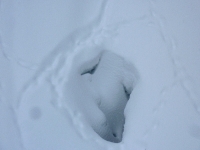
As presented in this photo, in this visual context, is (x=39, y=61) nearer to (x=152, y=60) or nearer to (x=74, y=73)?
(x=74, y=73)

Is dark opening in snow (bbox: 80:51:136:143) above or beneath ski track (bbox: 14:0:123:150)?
beneath

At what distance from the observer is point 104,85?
1.50m

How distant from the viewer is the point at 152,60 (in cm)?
143

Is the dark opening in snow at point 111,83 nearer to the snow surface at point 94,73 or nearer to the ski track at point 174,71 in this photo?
the snow surface at point 94,73

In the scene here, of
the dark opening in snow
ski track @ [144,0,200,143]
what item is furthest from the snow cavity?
ski track @ [144,0,200,143]

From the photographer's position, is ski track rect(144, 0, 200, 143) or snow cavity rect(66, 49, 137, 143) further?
snow cavity rect(66, 49, 137, 143)

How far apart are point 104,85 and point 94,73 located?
4.8 inches

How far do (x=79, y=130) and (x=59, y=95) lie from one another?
246 mm

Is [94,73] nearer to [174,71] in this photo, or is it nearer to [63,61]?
[63,61]

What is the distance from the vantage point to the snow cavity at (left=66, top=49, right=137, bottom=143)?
137 cm

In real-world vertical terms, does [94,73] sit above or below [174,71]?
below

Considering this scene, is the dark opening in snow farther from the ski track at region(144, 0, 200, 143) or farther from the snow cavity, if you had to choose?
the ski track at region(144, 0, 200, 143)

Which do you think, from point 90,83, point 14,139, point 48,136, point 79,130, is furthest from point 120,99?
point 14,139

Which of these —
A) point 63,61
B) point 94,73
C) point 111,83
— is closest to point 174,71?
point 111,83
